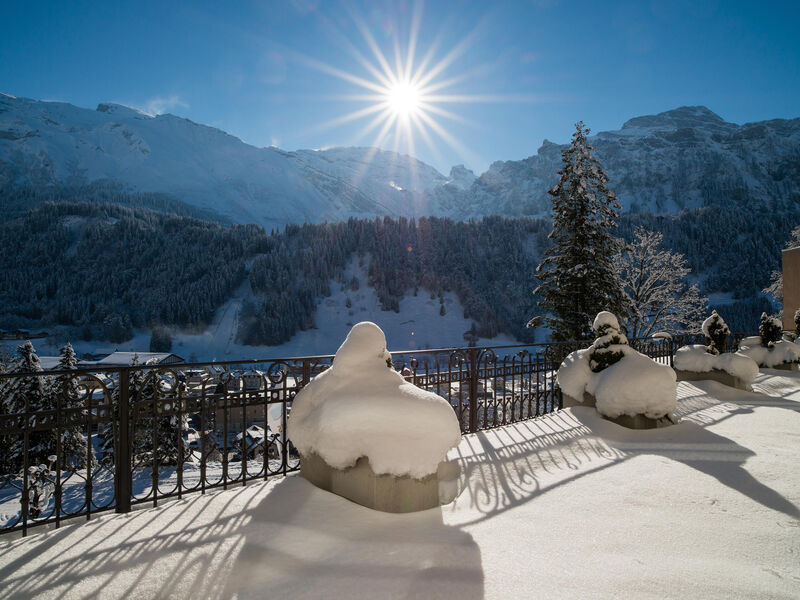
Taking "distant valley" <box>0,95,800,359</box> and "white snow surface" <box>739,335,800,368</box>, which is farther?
"distant valley" <box>0,95,800,359</box>

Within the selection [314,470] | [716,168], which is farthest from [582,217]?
[716,168]

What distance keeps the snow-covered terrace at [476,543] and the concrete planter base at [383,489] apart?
0.26 feet

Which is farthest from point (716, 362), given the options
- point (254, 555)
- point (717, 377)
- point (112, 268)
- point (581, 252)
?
point (112, 268)

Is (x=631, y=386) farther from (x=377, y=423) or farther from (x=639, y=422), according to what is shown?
(x=377, y=423)

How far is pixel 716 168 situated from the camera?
5531 inches

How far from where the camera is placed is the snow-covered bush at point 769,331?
40.6ft

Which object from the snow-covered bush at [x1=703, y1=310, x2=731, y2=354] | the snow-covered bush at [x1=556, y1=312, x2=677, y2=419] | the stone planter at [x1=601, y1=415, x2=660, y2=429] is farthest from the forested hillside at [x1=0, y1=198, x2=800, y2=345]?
the stone planter at [x1=601, y1=415, x2=660, y2=429]

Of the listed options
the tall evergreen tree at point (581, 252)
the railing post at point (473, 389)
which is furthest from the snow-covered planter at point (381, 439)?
the tall evergreen tree at point (581, 252)

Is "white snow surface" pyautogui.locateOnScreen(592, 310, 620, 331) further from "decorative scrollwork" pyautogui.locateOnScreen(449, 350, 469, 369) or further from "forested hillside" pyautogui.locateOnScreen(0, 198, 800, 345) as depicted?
"forested hillside" pyautogui.locateOnScreen(0, 198, 800, 345)

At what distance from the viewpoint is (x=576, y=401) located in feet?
24.2

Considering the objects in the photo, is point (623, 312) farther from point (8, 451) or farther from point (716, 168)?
point (716, 168)

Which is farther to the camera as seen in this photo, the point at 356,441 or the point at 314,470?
the point at 314,470

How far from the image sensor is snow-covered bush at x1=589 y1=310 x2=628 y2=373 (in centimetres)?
A: 691

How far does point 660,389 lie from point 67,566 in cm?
720
